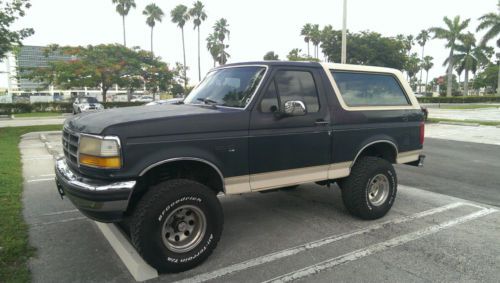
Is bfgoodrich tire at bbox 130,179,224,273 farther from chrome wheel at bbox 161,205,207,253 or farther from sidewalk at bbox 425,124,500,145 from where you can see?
sidewalk at bbox 425,124,500,145

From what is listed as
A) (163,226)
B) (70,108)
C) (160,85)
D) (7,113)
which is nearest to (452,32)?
(160,85)

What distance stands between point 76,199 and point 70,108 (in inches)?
1376

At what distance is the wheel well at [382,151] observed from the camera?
521 cm

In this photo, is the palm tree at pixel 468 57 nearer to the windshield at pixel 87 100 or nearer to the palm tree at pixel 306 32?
the palm tree at pixel 306 32

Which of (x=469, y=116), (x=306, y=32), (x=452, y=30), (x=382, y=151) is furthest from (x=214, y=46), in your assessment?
(x=382, y=151)

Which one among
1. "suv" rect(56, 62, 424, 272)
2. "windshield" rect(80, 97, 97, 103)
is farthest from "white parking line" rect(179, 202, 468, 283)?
"windshield" rect(80, 97, 97, 103)

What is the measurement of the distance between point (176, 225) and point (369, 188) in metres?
2.71

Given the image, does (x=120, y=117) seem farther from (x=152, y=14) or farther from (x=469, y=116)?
(x=152, y=14)

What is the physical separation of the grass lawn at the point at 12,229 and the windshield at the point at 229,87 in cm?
251

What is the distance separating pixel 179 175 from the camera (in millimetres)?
3871

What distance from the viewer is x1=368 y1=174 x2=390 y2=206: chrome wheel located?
512cm

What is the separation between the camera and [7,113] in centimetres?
3059

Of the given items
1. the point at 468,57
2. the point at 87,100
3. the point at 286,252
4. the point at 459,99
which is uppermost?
the point at 468,57

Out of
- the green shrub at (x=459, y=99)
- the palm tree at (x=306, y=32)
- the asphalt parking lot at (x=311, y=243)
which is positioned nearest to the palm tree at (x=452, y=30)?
the green shrub at (x=459, y=99)
